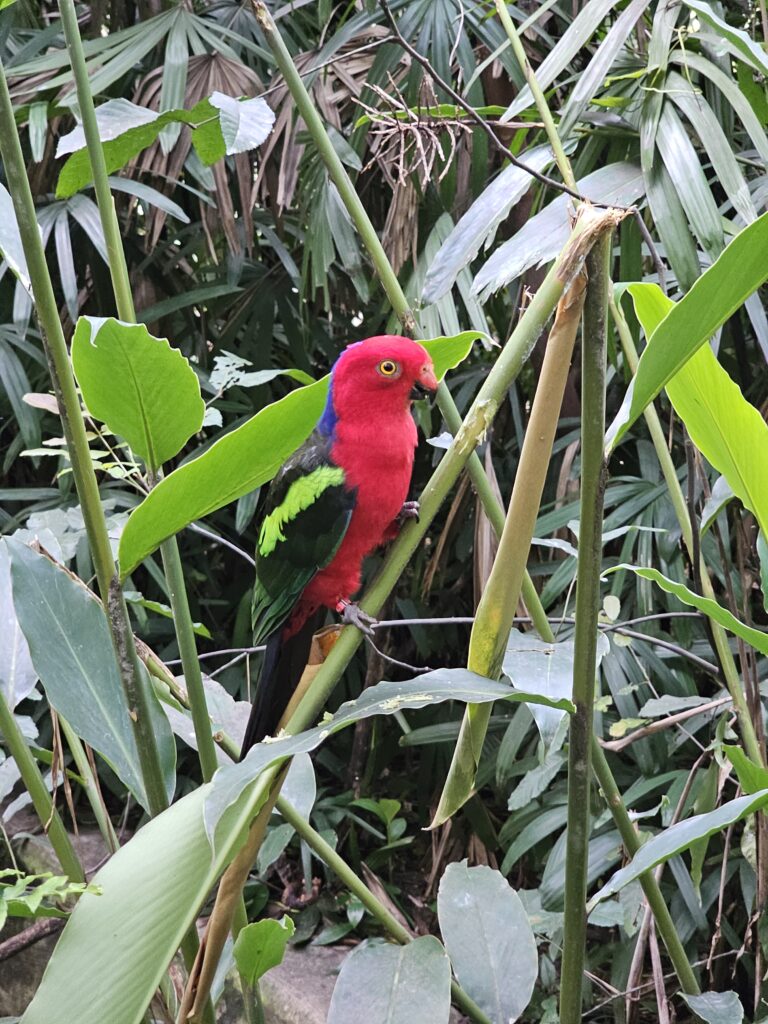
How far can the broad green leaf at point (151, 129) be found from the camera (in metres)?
0.59

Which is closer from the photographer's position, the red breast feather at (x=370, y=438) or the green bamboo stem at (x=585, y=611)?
the green bamboo stem at (x=585, y=611)

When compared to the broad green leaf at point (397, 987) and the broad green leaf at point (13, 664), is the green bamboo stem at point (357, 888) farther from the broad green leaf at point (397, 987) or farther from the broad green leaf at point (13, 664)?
the broad green leaf at point (13, 664)

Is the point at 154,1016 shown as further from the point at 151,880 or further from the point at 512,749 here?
the point at 512,749

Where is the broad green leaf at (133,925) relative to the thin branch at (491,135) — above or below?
below

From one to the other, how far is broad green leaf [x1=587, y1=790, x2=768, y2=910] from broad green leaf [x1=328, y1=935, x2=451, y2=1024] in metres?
0.10

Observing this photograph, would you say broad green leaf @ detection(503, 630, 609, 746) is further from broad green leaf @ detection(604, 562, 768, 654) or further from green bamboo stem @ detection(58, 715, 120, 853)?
green bamboo stem @ detection(58, 715, 120, 853)

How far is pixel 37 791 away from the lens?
537 millimetres

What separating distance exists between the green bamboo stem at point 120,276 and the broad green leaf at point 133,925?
12 cm

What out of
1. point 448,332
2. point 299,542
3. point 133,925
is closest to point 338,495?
point 299,542

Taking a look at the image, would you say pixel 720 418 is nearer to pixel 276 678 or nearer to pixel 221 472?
pixel 221 472

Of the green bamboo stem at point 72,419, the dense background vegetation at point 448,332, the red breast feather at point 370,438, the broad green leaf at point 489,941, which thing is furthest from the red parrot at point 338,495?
the green bamboo stem at point 72,419

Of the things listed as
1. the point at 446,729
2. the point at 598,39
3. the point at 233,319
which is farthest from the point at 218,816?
the point at 233,319

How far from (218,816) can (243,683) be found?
5.23 feet

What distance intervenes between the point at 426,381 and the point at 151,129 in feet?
0.93
